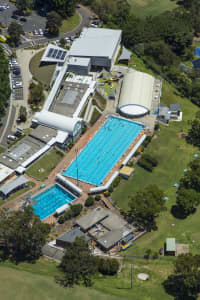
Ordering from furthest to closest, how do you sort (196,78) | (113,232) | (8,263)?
(196,78) → (113,232) → (8,263)

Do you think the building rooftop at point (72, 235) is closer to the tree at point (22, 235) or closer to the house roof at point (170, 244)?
the tree at point (22, 235)

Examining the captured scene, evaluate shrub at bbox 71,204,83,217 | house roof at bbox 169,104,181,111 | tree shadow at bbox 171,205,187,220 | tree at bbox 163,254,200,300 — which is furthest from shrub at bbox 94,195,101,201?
house roof at bbox 169,104,181,111

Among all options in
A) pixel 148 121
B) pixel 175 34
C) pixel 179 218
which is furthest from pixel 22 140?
pixel 175 34

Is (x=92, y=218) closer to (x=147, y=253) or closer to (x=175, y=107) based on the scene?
(x=147, y=253)

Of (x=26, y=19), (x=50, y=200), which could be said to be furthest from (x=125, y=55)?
(x=50, y=200)

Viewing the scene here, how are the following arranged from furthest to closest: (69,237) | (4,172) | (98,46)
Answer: (98,46), (4,172), (69,237)

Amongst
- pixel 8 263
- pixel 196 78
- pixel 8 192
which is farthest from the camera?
pixel 196 78

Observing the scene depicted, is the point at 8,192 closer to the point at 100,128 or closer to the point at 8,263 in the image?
the point at 8,263

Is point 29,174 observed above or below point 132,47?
below
